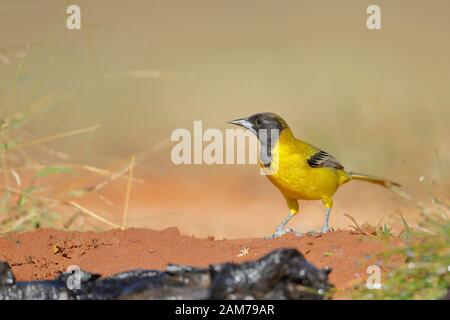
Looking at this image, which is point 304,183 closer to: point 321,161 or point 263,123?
point 321,161

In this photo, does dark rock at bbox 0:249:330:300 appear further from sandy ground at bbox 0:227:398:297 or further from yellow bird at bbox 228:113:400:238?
yellow bird at bbox 228:113:400:238

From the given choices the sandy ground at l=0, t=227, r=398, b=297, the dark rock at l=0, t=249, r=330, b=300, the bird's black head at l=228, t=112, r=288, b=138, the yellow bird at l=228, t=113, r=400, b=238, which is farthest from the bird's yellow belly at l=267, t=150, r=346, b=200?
the dark rock at l=0, t=249, r=330, b=300

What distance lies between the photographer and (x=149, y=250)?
679 centimetres

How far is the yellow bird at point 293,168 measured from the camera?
7473mm

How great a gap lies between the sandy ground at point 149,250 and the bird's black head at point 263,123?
118cm

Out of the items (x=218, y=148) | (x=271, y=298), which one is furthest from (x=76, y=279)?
(x=218, y=148)

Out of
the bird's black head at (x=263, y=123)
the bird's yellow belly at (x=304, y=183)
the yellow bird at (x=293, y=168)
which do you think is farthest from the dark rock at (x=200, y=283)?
the bird's black head at (x=263, y=123)

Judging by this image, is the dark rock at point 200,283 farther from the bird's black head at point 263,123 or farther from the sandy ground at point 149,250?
the bird's black head at point 263,123

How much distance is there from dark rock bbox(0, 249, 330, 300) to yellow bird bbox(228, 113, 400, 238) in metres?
1.92

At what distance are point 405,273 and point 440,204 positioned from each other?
30.1 inches

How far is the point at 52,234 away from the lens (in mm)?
7391

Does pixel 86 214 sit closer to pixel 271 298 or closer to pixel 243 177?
pixel 271 298

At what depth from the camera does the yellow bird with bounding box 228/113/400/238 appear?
747 cm
